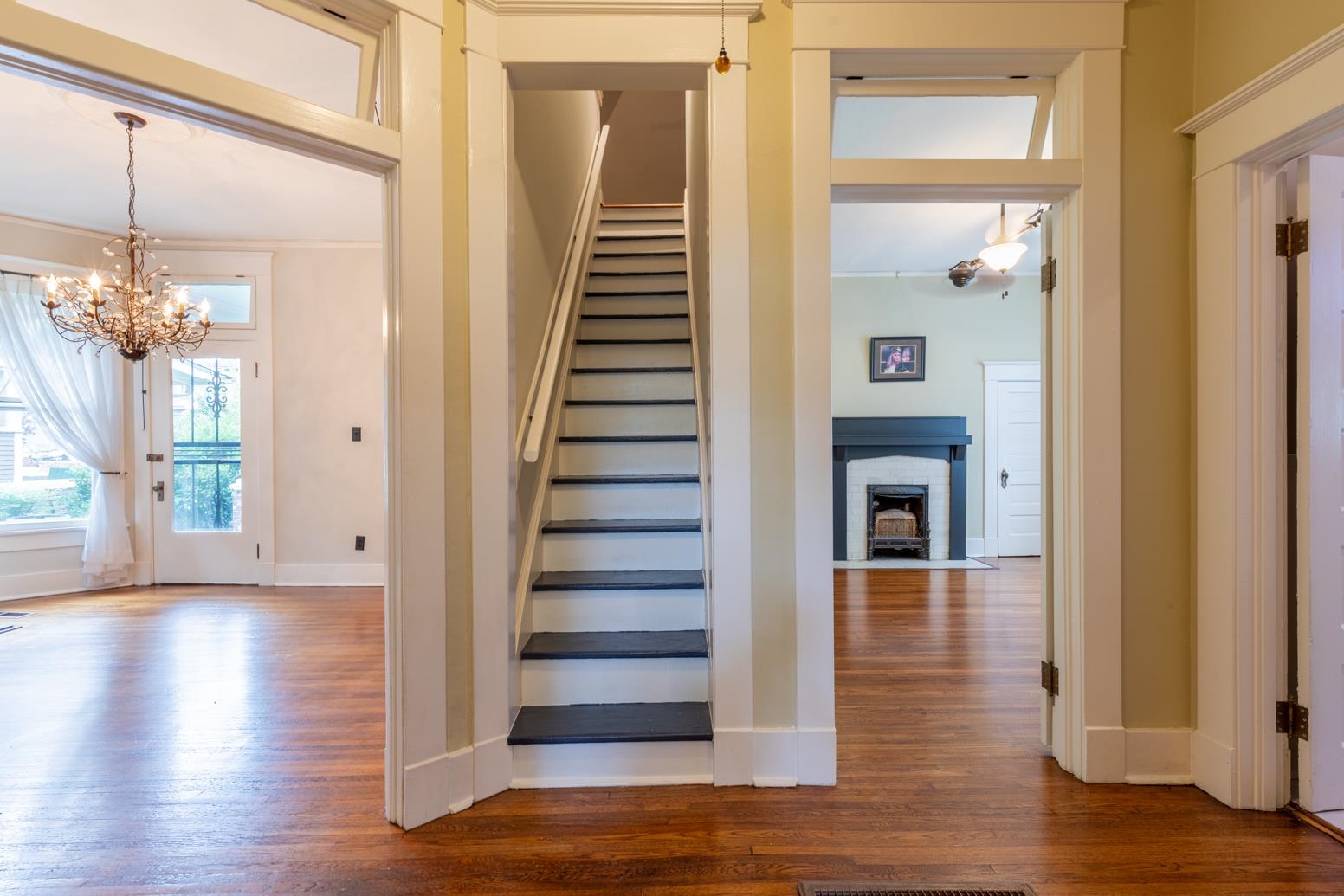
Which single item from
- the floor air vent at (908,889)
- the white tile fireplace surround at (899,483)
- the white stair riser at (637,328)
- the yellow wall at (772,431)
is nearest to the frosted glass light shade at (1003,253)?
the white tile fireplace surround at (899,483)

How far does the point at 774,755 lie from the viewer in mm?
1938

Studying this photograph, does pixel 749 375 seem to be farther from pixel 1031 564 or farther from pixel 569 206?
pixel 1031 564

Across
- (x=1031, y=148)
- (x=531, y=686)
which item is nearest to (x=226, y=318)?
(x=531, y=686)

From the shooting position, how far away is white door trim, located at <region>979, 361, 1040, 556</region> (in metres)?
6.10

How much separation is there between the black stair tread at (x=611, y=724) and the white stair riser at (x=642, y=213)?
4.05 metres

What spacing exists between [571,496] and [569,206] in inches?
80.1

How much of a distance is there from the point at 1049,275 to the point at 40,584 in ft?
22.1

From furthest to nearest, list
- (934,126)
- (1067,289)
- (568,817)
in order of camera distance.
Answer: (934,126)
(1067,289)
(568,817)

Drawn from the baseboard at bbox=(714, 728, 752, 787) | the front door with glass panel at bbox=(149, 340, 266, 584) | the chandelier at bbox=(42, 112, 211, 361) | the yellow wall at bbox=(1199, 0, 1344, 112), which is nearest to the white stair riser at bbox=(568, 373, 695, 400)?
the baseboard at bbox=(714, 728, 752, 787)

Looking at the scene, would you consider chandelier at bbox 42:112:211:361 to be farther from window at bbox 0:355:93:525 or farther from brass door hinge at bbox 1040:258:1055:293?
brass door hinge at bbox 1040:258:1055:293

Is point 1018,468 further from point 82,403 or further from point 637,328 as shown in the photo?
point 82,403

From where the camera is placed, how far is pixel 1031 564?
5.71 meters

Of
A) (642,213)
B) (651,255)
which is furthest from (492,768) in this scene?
(642,213)

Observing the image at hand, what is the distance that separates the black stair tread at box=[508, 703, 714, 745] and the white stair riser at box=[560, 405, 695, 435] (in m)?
1.37
